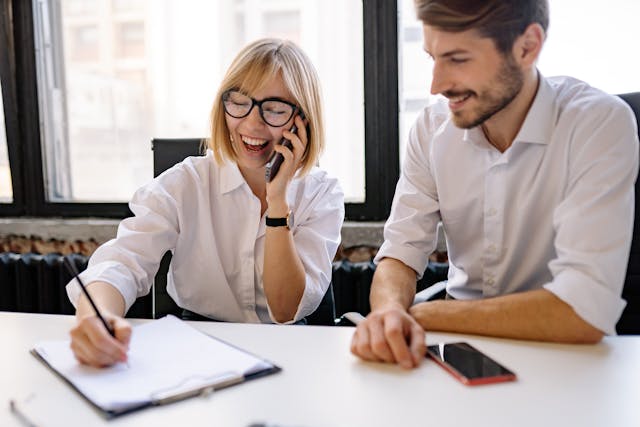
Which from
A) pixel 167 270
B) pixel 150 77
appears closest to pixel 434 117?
pixel 167 270

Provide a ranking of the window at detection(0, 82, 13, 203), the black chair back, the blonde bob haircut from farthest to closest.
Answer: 1. the window at detection(0, 82, 13, 203)
2. the blonde bob haircut
3. the black chair back

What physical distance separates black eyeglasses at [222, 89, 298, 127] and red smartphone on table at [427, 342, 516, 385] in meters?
0.78

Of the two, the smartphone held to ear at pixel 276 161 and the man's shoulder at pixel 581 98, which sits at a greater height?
the man's shoulder at pixel 581 98

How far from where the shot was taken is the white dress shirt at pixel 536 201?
1.13 metres

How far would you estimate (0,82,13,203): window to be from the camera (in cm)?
263

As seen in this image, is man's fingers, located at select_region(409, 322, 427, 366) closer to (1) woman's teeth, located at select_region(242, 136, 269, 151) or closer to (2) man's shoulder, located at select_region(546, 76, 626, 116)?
(2) man's shoulder, located at select_region(546, 76, 626, 116)

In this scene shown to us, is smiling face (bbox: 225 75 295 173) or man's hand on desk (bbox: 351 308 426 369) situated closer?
man's hand on desk (bbox: 351 308 426 369)

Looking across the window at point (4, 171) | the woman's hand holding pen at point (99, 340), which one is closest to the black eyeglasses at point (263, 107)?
the woman's hand holding pen at point (99, 340)

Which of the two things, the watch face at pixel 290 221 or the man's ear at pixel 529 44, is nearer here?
the man's ear at pixel 529 44

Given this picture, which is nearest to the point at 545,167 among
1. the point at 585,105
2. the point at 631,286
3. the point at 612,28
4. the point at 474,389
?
the point at 585,105

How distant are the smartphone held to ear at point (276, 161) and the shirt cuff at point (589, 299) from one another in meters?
0.74

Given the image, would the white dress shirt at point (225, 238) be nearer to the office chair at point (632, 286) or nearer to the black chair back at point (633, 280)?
the office chair at point (632, 286)

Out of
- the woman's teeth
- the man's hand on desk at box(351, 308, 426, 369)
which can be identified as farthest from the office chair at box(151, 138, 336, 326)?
the man's hand on desk at box(351, 308, 426, 369)

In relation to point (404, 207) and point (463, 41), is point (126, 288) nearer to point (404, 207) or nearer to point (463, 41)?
point (404, 207)
